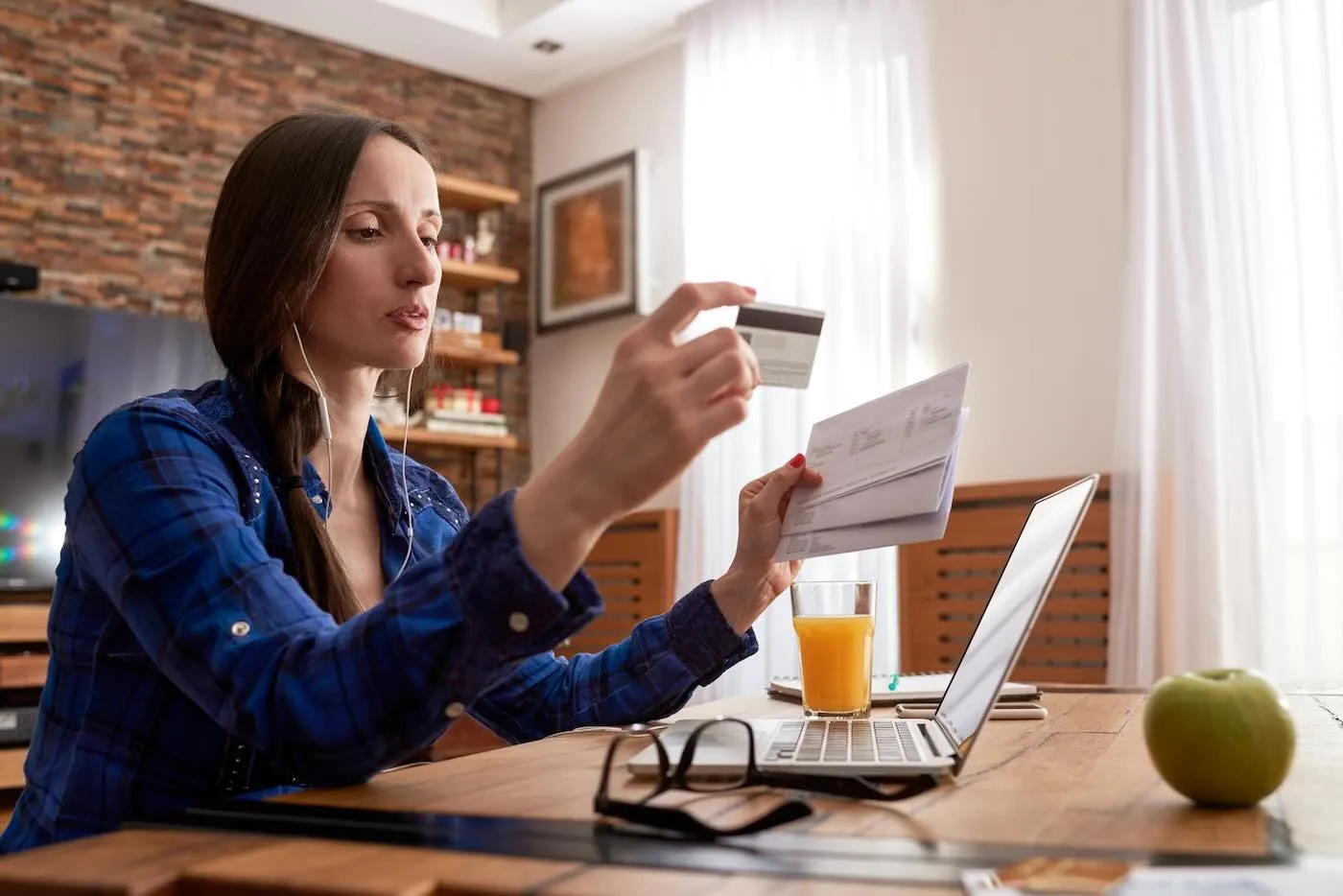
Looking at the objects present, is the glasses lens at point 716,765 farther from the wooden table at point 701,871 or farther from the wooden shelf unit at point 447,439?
the wooden shelf unit at point 447,439

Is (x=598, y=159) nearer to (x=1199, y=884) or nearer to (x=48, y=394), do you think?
(x=48, y=394)

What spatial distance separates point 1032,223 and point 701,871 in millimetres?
3183

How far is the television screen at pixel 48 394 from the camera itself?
11.5 feet

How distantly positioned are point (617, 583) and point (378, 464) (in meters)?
2.91

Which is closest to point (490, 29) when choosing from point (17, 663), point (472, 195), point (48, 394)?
point (472, 195)

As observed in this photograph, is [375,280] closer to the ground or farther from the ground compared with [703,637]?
farther from the ground

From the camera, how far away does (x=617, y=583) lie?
4.21 m

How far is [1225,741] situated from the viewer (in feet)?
2.34

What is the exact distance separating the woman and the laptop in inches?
6.4

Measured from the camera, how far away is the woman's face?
3.98 ft

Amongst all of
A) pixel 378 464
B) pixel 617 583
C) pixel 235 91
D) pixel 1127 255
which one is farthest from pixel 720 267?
pixel 378 464

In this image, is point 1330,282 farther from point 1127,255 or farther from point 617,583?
point 617,583

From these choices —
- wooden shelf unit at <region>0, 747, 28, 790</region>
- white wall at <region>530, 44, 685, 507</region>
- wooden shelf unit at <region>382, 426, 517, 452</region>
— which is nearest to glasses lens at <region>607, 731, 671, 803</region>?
wooden shelf unit at <region>0, 747, 28, 790</region>

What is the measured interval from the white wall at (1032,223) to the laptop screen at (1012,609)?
237 cm
